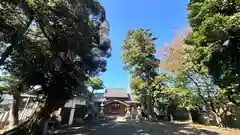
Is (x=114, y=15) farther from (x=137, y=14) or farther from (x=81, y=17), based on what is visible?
(x=81, y=17)

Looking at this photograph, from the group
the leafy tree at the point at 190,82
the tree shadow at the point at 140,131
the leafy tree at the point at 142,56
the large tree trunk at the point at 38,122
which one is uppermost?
the leafy tree at the point at 142,56

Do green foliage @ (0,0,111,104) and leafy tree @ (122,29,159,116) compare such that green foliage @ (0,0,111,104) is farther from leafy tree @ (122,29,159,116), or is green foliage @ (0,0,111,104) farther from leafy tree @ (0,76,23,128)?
leafy tree @ (122,29,159,116)

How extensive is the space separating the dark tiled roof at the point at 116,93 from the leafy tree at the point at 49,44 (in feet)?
71.1

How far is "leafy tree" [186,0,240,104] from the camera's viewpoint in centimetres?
618

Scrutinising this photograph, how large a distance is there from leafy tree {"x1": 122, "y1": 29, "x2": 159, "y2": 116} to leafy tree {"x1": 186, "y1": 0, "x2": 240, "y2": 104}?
10578 mm

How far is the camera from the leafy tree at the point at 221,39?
6.18 metres

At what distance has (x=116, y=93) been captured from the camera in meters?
32.1

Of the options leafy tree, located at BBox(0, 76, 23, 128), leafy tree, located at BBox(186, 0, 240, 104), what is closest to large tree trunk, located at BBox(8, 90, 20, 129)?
leafy tree, located at BBox(0, 76, 23, 128)

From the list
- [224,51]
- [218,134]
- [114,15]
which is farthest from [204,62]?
[114,15]

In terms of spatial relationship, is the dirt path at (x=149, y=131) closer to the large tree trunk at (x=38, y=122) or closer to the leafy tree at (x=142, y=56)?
the large tree trunk at (x=38, y=122)

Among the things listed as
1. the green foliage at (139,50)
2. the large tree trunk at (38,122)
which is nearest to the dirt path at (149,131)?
the large tree trunk at (38,122)

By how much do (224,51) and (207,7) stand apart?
2409 mm

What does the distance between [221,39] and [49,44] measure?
30.5 feet

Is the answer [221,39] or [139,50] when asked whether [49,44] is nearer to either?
[221,39]
